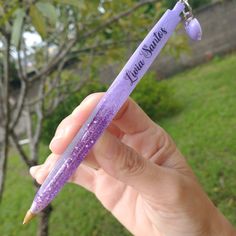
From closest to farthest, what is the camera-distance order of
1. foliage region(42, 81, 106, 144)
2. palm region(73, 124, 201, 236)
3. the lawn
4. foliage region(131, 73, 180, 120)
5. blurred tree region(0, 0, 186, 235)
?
1. palm region(73, 124, 201, 236)
2. blurred tree region(0, 0, 186, 235)
3. the lawn
4. foliage region(42, 81, 106, 144)
5. foliage region(131, 73, 180, 120)

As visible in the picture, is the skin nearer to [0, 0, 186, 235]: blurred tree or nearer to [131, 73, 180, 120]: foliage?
[0, 0, 186, 235]: blurred tree

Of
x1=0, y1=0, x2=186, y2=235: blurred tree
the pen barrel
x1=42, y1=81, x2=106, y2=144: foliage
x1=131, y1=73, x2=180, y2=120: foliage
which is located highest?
the pen barrel

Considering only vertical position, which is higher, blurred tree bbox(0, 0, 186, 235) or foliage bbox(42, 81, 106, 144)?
blurred tree bbox(0, 0, 186, 235)

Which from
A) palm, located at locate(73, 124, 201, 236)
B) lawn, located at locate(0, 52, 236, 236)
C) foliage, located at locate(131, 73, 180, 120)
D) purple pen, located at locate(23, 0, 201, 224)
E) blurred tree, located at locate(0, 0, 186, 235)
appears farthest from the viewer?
foliage, located at locate(131, 73, 180, 120)

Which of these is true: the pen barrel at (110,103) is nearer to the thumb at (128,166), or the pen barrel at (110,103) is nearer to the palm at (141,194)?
the thumb at (128,166)

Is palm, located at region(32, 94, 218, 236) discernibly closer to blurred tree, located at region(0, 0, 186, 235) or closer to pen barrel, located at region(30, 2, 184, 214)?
pen barrel, located at region(30, 2, 184, 214)

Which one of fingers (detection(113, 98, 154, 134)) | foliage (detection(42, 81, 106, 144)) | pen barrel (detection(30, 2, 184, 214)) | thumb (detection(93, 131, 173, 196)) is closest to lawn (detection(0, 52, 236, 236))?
foliage (detection(42, 81, 106, 144))

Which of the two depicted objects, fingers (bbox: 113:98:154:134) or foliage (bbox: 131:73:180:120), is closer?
fingers (bbox: 113:98:154:134)
